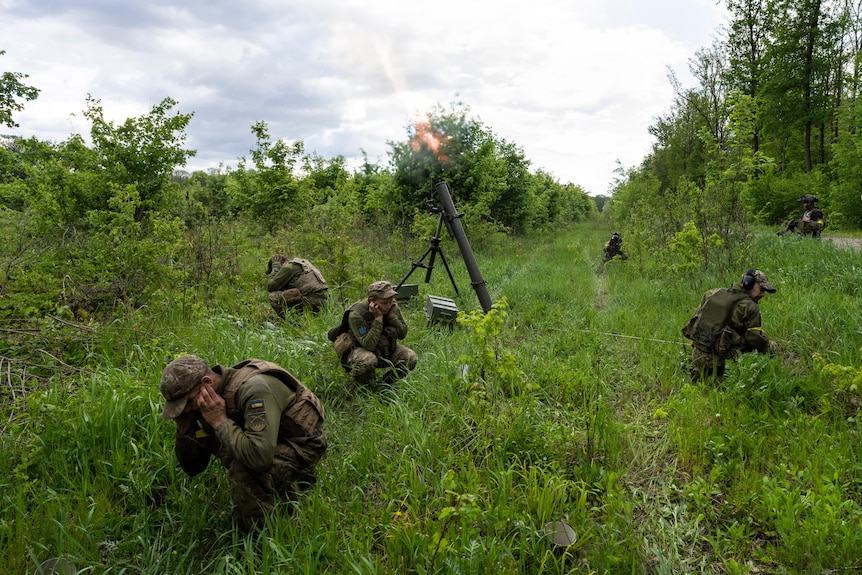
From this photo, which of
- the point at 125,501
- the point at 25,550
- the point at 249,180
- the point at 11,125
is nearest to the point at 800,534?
the point at 125,501

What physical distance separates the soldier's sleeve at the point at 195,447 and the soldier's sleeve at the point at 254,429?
0.22m

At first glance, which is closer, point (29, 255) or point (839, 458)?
point (839, 458)

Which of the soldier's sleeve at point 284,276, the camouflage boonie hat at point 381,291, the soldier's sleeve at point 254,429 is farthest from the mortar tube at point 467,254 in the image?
the soldier's sleeve at point 254,429

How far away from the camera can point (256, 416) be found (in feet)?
8.38

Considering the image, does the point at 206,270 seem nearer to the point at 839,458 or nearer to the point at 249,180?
the point at 839,458

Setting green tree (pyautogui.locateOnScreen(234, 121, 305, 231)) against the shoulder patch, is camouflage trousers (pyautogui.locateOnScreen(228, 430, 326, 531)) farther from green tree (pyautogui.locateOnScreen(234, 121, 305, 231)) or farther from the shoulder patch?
green tree (pyautogui.locateOnScreen(234, 121, 305, 231))

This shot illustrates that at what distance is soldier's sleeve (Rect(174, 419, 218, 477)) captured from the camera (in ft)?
8.68

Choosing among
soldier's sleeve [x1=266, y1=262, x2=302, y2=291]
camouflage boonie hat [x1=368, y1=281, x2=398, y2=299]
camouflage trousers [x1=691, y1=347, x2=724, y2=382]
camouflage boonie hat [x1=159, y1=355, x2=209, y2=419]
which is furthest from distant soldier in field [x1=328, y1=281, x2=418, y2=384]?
camouflage trousers [x1=691, y1=347, x2=724, y2=382]

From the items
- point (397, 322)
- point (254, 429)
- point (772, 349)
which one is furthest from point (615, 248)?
point (254, 429)

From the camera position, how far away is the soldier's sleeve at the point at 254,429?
2484 mm

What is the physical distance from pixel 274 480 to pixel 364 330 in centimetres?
177

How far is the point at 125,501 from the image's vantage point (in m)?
2.85

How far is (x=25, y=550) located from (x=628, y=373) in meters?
4.91

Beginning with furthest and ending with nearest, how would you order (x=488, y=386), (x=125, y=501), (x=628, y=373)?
1. (x=628, y=373)
2. (x=488, y=386)
3. (x=125, y=501)
